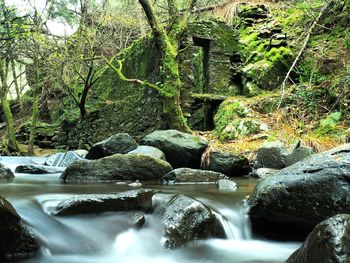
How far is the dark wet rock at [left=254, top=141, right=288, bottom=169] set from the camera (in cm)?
629

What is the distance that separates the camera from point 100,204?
3.36 m

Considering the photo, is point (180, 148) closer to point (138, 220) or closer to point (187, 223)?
point (138, 220)

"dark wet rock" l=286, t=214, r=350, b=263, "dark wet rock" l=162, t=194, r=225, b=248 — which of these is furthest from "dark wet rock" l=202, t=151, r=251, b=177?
"dark wet rock" l=286, t=214, r=350, b=263

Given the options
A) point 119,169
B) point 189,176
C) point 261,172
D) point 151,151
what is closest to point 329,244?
point 189,176

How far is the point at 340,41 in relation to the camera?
30.8 ft

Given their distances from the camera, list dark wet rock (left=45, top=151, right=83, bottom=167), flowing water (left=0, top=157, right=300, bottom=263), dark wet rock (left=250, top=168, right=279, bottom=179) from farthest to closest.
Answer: dark wet rock (left=45, top=151, right=83, bottom=167)
dark wet rock (left=250, top=168, right=279, bottom=179)
flowing water (left=0, top=157, right=300, bottom=263)

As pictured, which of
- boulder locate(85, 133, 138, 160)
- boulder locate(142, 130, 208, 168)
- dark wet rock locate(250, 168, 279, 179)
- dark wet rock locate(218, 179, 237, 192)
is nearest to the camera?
dark wet rock locate(218, 179, 237, 192)

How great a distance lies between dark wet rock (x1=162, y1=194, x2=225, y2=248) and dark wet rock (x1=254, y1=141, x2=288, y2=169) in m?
3.15

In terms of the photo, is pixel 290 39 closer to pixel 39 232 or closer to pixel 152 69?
pixel 152 69

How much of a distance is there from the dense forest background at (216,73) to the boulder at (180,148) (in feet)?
2.99

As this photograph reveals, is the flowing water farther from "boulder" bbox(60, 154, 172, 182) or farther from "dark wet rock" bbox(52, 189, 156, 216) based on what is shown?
"boulder" bbox(60, 154, 172, 182)

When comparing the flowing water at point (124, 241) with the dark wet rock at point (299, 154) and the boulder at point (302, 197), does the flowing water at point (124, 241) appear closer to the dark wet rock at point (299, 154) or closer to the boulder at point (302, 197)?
the boulder at point (302, 197)

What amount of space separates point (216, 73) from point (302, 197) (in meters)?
7.24

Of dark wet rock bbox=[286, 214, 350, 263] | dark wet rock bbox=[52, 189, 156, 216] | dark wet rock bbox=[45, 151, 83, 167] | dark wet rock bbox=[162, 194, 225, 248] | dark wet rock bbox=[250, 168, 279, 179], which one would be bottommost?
dark wet rock bbox=[45, 151, 83, 167]
